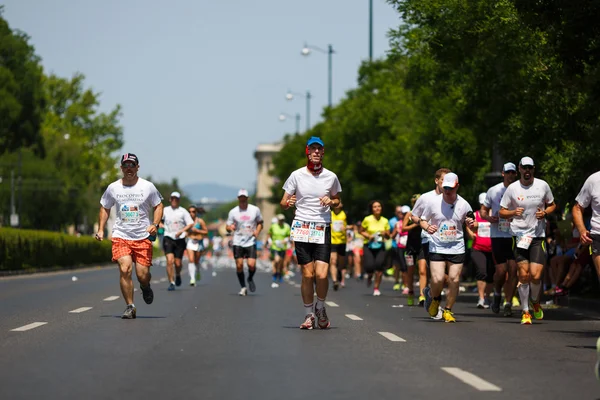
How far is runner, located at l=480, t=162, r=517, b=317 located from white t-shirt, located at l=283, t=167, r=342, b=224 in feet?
11.4

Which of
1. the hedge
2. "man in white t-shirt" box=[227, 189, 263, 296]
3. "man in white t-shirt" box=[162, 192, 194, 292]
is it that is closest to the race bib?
"man in white t-shirt" box=[227, 189, 263, 296]

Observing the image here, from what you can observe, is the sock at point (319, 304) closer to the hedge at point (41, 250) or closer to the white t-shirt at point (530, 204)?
the white t-shirt at point (530, 204)

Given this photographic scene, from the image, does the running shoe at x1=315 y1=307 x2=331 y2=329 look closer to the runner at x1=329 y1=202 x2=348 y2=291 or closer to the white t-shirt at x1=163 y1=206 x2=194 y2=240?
the runner at x1=329 y1=202 x2=348 y2=291

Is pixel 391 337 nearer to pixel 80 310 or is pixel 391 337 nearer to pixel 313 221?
pixel 313 221

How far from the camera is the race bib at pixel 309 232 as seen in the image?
14438 mm

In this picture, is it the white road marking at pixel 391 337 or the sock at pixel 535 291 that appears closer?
the white road marking at pixel 391 337

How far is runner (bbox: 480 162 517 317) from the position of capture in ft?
56.9

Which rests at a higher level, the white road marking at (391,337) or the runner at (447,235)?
the runner at (447,235)

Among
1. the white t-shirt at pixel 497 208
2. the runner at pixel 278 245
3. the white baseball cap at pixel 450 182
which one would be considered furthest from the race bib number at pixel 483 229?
the runner at pixel 278 245

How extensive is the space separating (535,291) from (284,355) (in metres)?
6.26

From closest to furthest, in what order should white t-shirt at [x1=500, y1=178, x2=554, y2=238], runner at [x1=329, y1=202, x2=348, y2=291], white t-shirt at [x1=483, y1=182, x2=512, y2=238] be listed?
white t-shirt at [x1=500, y1=178, x2=554, y2=238] → white t-shirt at [x1=483, y1=182, x2=512, y2=238] → runner at [x1=329, y1=202, x2=348, y2=291]

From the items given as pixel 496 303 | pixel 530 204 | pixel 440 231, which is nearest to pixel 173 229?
pixel 496 303

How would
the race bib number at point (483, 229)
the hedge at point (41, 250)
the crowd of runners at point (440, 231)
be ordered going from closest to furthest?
the crowd of runners at point (440, 231)
the race bib number at point (483, 229)
the hedge at point (41, 250)

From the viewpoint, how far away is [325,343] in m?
12.5
